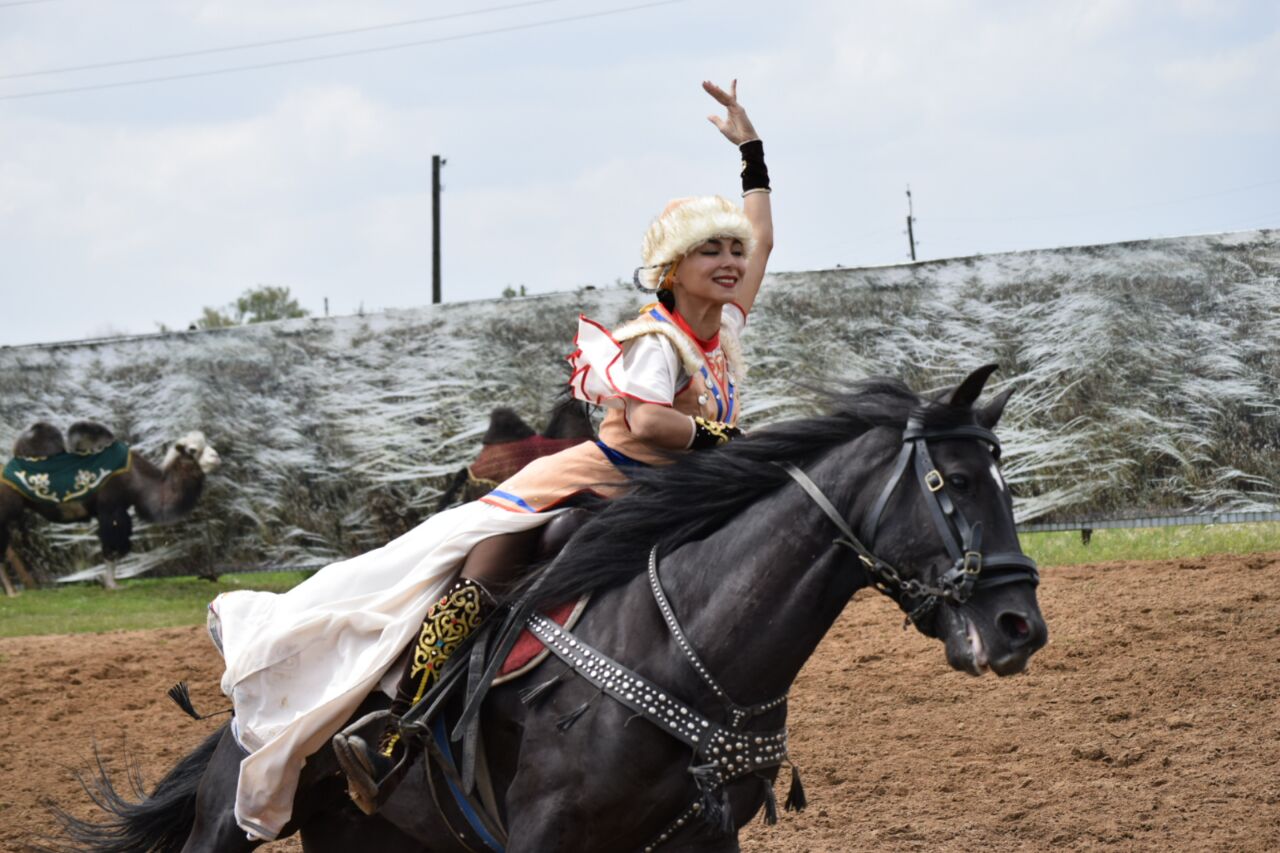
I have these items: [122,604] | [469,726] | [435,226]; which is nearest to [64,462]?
[122,604]

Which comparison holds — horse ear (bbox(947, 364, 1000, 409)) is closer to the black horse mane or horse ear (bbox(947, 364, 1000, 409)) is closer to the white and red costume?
the black horse mane

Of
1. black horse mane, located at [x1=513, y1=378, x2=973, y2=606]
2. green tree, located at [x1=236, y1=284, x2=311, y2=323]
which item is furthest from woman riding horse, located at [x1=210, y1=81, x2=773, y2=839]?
green tree, located at [x1=236, y1=284, x2=311, y2=323]

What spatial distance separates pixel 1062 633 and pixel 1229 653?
1.13 meters

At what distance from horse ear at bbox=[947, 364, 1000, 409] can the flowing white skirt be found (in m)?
1.20

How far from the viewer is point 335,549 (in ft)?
46.9

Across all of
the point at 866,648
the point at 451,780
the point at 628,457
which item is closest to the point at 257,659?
the point at 451,780

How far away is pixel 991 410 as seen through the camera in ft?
10.1

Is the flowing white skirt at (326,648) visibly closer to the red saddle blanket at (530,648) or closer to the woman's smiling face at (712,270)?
the red saddle blanket at (530,648)

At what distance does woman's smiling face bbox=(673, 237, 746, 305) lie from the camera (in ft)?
12.1

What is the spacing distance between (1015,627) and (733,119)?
2.11 meters

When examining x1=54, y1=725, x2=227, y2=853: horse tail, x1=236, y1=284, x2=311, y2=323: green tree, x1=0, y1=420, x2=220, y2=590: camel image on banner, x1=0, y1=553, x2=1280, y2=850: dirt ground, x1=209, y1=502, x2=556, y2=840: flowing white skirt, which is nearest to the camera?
x1=209, y1=502, x2=556, y2=840: flowing white skirt

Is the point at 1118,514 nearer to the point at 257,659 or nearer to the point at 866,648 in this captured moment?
the point at 866,648

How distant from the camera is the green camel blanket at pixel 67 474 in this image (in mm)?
15297

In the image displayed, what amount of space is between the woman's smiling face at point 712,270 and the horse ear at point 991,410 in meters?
0.90
